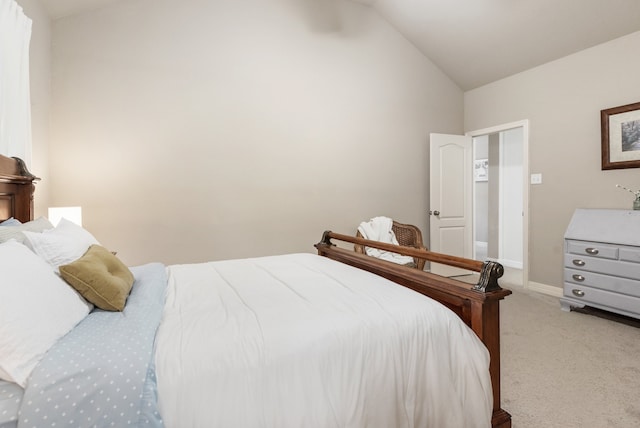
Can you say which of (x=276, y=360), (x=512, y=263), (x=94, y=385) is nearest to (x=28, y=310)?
(x=94, y=385)

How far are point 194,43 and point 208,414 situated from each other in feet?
11.8

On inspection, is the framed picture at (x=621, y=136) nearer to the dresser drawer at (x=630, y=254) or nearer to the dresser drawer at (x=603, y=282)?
the dresser drawer at (x=630, y=254)

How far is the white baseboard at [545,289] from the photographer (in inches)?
150

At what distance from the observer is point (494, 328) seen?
1.40m

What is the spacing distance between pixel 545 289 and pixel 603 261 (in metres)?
1.06

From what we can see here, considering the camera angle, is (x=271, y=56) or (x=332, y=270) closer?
(x=332, y=270)

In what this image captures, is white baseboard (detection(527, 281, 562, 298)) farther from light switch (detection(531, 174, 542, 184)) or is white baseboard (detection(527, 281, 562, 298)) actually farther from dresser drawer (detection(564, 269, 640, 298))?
light switch (detection(531, 174, 542, 184))

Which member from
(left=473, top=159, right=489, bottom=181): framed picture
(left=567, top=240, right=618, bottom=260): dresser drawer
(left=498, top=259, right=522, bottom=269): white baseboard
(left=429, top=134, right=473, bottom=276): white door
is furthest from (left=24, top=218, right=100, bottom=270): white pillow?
(left=473, top=159, right=489, bottom=181): framed picture

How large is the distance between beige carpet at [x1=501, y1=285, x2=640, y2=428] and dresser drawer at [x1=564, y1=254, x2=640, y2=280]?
45 cm

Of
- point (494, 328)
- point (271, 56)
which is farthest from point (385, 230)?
point (494, 328)

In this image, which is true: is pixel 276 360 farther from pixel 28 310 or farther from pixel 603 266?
pixel 603 266

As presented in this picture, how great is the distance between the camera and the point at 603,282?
2992mm

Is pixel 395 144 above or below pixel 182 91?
below

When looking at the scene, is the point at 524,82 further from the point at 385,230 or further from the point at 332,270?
the point at 332,270
